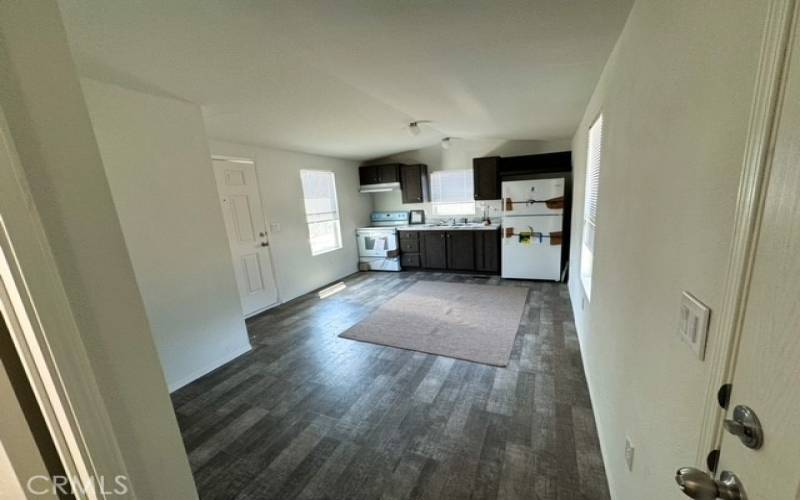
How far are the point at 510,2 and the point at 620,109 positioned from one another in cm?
72

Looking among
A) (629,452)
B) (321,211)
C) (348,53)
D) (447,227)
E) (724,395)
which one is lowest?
(629,452)

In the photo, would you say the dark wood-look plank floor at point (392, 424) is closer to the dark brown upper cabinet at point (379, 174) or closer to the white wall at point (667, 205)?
the white wall at point (667, 205)

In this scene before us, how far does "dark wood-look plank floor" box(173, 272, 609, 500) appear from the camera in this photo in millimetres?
1511

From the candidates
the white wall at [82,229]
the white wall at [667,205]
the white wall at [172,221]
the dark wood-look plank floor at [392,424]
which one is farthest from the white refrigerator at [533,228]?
the white wall at [82,229]

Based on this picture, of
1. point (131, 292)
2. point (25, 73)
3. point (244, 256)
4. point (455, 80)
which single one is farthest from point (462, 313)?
point (25, 73)

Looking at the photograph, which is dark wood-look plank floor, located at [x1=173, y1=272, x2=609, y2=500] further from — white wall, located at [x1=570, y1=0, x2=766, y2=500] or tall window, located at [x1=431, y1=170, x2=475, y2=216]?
tall window, located at [x1=431, y1=170, x2=475, y2=216]

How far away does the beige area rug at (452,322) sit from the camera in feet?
9.14

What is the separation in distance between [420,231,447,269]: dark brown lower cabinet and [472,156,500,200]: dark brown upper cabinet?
99 centimetres

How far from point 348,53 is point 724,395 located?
2215mm

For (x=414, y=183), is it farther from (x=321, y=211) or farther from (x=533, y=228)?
(x=533, y=228)

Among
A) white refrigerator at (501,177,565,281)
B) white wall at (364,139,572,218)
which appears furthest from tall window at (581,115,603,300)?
white wall at (364,139,572,218)

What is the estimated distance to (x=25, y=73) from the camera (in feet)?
1.92

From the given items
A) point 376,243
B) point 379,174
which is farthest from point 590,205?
point 379,174

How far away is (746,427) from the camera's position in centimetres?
45
